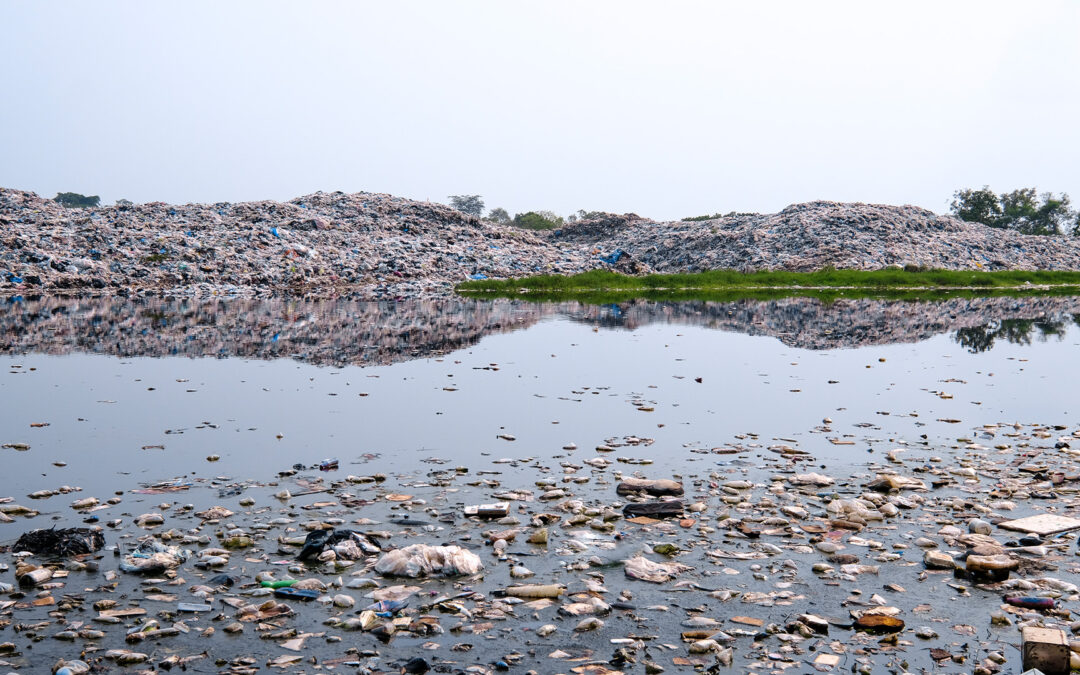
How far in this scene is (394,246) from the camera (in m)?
36.5

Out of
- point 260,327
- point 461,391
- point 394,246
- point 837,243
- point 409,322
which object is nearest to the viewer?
point 461,391

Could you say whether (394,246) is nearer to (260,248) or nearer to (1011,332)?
Result: (260,248)

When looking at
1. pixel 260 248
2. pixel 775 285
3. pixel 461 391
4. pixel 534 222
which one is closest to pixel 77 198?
pixel 534 222

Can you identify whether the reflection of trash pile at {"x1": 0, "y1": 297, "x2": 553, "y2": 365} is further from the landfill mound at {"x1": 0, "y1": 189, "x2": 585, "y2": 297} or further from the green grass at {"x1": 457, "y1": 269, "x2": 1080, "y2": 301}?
the green grass at {"x1": 457, "y1": 269, "x2": 1080, "y2": 301}

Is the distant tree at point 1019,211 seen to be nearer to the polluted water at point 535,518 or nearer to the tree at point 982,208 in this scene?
the tree at point 982,208

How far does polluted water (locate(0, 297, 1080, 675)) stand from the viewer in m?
3.57

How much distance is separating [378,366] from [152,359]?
3619mm

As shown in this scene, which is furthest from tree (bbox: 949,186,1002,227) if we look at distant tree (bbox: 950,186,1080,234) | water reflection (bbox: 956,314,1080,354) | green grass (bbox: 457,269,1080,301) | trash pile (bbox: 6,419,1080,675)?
trash pile (bbox: 6,419,1080,675)

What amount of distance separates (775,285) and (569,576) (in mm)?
32460

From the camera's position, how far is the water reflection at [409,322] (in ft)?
45.6

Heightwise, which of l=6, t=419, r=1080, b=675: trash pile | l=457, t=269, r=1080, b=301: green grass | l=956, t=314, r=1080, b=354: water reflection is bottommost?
l=6, t=419, r=1080, b=675: trash pile

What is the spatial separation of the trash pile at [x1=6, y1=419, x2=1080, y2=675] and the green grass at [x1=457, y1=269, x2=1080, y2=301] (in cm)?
2381

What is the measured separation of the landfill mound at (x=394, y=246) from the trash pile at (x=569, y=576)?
2285 centimetres

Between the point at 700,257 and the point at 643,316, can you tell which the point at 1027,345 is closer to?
the point at 643,316
